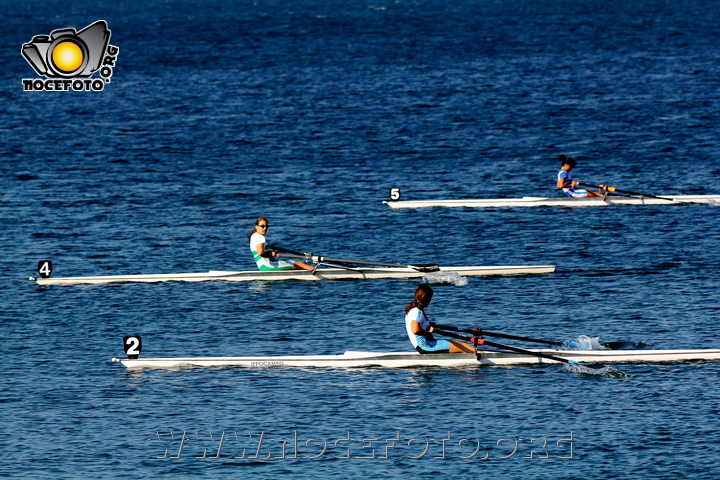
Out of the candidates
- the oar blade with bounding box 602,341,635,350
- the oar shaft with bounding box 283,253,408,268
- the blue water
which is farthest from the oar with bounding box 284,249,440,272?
the oar blade with bounding box 602,341,635,350

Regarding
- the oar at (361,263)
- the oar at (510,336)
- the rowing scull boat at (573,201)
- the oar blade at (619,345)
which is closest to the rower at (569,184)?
the rowing scull boat at (573,201)

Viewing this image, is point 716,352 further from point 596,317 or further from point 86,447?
point 86,447

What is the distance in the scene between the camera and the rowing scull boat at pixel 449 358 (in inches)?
1048

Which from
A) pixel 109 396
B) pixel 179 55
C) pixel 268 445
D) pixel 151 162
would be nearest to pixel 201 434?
pixel 268 445

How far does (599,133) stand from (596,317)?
3412 cm

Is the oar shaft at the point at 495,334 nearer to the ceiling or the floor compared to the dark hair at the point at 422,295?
nearer to the floor

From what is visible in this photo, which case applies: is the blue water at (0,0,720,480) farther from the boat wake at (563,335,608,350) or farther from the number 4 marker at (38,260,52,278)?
the boat wake at (563,335,608,350)

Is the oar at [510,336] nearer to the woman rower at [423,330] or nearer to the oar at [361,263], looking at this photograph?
the woman rower at [423,330]

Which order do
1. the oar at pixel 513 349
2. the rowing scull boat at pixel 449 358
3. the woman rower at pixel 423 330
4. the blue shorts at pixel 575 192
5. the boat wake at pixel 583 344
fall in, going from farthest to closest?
1. the blue shorts at pixel 575 192
2. the boat wake at pixel 583 344
3. the rowing scull boat at pixel 449 358
4. the oar at pixel 513 349
5. the woman rower at pixel 423 330

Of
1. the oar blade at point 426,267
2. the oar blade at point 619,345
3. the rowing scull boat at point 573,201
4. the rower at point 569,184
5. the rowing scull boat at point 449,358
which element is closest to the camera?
the rowing scull boat at point 449,358

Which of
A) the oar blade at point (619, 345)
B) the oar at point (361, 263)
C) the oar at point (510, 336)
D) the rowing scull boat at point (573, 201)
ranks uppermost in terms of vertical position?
the rowing scull boat at point (573, 201)

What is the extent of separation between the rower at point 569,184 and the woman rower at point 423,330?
1917 cm

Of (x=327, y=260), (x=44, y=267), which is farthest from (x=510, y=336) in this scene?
(x=44, y=267)

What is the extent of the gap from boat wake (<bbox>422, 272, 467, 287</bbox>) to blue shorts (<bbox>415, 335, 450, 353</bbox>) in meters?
8.27
